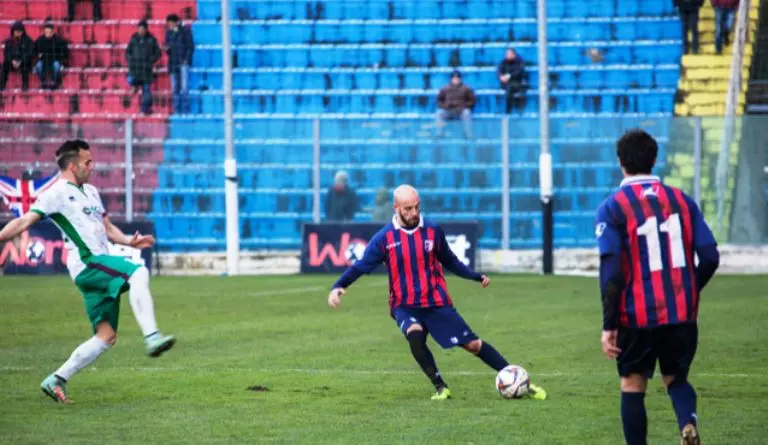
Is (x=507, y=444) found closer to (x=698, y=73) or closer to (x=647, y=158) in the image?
(x=647, y=158)

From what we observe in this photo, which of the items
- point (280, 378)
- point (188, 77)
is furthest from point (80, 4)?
point (280, 378)

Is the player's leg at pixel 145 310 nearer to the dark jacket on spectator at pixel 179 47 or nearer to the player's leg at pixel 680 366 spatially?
the player's leg at pixel 680 366

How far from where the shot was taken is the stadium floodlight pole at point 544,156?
25.6 metres

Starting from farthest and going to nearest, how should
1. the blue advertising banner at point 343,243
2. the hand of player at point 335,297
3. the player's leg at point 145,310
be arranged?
the blue advertising banner at point 343,243, the hand of player at point 335,297, the player's leg at point 145,310

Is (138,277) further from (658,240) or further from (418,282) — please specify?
(658,240)

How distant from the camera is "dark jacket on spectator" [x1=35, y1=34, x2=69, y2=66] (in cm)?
3119

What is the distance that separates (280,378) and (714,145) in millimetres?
15067

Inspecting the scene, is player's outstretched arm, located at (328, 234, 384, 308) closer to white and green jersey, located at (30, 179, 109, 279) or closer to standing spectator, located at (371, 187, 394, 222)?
white and green jersey, located at (30, 179, 109, 279)

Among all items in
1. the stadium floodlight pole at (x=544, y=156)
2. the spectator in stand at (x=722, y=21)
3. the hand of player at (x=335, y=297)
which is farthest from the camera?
the spectator in stand at (x=722, y=21)

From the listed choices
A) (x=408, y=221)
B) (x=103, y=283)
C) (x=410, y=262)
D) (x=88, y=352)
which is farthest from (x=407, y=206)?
(x=88, y=352)

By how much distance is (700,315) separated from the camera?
1792 centimetres

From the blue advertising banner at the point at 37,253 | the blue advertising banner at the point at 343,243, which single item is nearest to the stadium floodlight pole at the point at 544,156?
the blue advertising banner at the point at 343,243

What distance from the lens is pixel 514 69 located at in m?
30.4

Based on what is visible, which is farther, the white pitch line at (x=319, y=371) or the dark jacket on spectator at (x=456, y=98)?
the dark jacket on spectator at (x=456, y=98)
